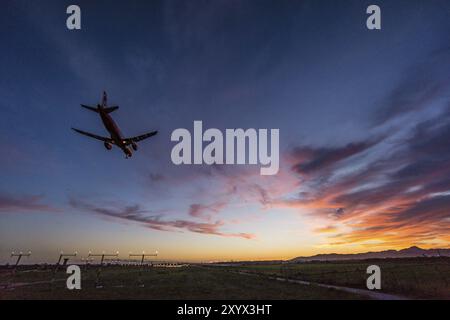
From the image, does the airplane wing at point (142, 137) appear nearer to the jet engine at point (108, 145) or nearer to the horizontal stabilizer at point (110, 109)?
the jet engine at point (108, 145)

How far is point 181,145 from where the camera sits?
101 feet

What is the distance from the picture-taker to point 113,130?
3922 centimetres

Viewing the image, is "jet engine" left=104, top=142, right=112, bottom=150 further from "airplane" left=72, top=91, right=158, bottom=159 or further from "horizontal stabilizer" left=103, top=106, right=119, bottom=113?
"horizontal stabilizer" left=103, top=106, right=119, bottom=113

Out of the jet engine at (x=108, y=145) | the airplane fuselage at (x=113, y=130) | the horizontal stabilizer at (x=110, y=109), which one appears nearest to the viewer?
the horizontal stabilizer at (x=110, y=109)

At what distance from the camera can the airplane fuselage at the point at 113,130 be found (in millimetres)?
36281

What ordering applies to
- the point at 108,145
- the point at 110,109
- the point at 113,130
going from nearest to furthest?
1. the point at 110,109
2. the point at 113,130
3. the point at 108,145

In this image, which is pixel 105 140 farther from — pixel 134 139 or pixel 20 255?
pixel 20 255

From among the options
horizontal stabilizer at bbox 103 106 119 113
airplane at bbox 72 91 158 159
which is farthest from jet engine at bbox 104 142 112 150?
horizontal stabilizer at bbox 103 106 119 113

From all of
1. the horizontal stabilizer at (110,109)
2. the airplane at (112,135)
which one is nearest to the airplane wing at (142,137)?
the airplane at (112,135)

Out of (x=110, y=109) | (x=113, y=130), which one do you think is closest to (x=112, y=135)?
(x=113, y=130)

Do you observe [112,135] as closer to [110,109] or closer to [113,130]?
[113,130]

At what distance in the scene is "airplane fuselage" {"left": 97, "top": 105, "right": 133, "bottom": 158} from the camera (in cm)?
3628

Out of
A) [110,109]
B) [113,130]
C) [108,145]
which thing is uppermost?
[110,109]
